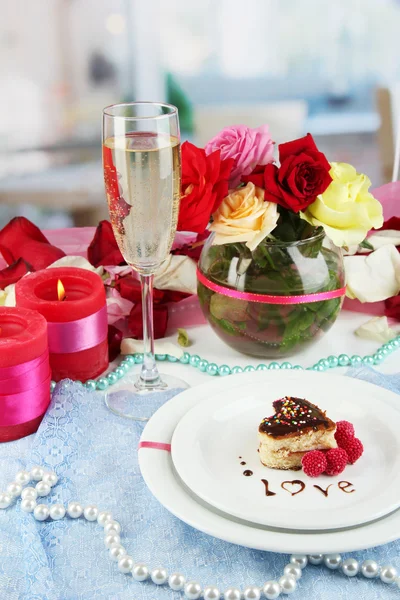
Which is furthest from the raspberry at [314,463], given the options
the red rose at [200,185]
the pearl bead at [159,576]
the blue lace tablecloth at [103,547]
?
the red rose at [200,185]

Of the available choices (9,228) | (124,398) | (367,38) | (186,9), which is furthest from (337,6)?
(124,398)

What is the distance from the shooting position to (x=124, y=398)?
1195 millimetres

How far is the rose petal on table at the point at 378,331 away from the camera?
1382 mm

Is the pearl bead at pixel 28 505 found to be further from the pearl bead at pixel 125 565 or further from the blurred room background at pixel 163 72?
the blurred room background at pixel 163 72

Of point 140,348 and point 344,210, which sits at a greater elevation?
point 344,210

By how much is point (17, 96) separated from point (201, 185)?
421 centimetres

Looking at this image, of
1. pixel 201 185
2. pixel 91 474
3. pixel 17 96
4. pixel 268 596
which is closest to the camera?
pixel 268 596

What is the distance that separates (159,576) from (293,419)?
261 mm

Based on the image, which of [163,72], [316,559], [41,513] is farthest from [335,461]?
[163,72]

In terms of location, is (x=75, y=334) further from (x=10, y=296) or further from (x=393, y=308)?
(x=393, y=308)

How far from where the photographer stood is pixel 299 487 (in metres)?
0.90

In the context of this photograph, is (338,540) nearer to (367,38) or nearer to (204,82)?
(204,82)

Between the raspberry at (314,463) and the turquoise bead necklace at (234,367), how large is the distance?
0.35m

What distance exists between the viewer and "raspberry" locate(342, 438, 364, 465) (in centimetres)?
94
